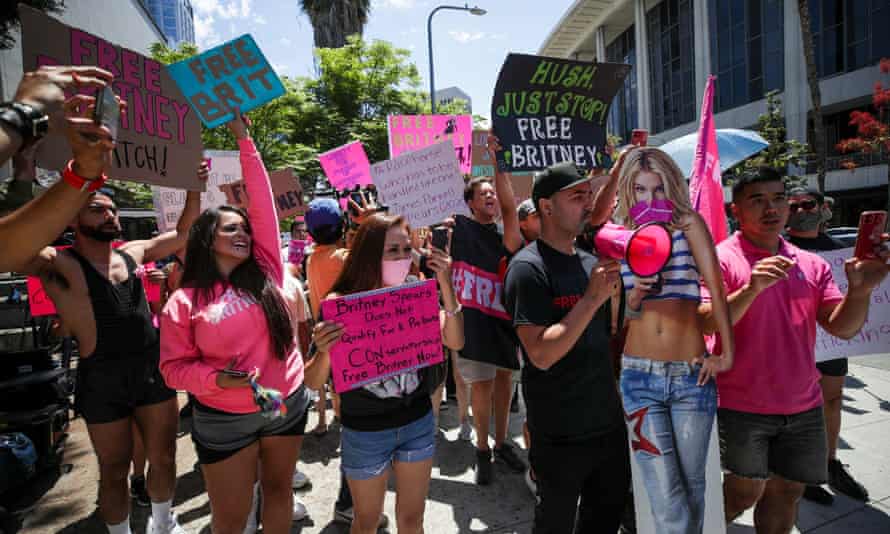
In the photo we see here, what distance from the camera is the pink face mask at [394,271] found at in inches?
92.1

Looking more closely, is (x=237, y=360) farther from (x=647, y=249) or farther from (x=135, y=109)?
(x=647, y=249)

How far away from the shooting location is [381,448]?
7.03 feet

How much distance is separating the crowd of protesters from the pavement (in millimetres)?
848

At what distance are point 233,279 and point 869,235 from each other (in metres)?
3.19

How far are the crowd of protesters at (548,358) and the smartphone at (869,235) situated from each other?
56mm

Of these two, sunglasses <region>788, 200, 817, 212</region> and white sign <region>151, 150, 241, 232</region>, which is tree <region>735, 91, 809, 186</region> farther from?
white sign <region>151, 150, 241, 232</region>

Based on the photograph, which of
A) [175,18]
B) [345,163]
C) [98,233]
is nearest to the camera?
[98,233]

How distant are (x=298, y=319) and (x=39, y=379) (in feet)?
9.59

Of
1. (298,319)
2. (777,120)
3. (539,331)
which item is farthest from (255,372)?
(777,120)

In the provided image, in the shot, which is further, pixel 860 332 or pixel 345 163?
pixel 345 163

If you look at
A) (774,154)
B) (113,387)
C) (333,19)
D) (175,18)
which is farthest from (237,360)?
(175,18)

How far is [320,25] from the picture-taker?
79.4ft

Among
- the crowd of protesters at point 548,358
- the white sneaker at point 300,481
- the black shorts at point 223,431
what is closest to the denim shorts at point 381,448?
the crowd of protesters at point 548,358

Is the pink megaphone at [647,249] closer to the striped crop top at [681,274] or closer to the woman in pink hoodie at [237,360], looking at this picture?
the striped crop top at [681,274]
